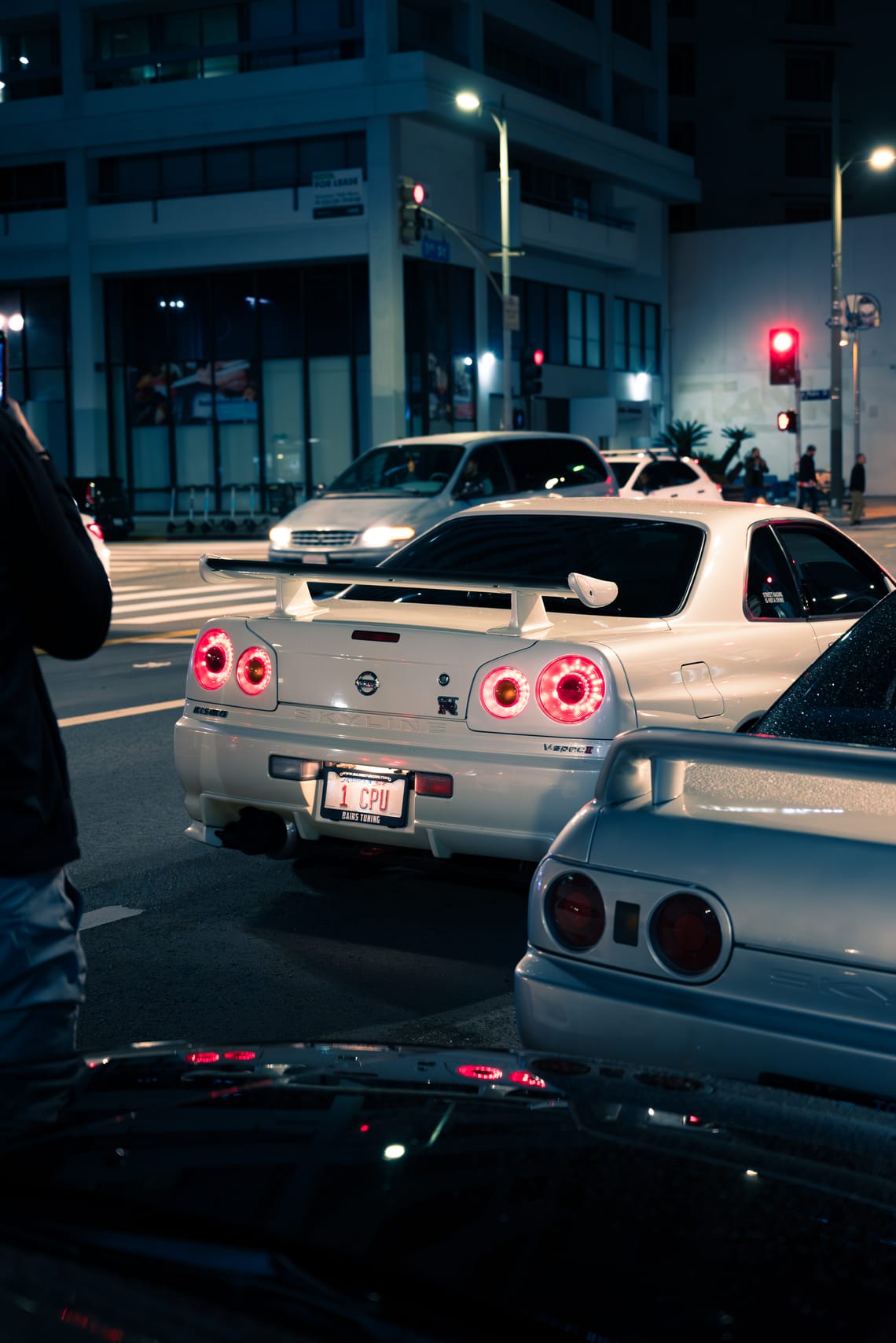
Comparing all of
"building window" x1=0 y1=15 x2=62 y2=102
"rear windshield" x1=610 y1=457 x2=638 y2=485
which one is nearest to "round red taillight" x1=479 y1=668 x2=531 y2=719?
"rear windshield" x1=610 y1=457 x2=638 y2=485

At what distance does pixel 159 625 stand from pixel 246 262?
27.9 m

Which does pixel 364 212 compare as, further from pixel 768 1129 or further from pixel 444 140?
pixel 768 1129

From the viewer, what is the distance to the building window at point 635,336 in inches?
2238

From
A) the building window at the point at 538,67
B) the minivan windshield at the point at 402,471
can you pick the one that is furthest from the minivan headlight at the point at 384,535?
the building window at the point at 538,67

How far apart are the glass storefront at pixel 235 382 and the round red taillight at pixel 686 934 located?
40.5 metres

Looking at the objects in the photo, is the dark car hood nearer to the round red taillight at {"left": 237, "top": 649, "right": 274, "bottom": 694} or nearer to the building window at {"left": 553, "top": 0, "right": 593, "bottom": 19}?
the round red taillight at {"left": 237, "top": 649, "right": 274, "bottom": 694}

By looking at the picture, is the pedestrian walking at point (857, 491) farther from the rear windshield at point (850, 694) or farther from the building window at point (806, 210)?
the rear windshield at point (850, 694)

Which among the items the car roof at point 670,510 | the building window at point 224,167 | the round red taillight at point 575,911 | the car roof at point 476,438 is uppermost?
the building window at point 224,167

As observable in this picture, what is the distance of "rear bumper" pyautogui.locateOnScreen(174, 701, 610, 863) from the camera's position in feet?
17.7

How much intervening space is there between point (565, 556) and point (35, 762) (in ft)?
15.3

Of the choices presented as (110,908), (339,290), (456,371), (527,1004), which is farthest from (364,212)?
(527,1004)

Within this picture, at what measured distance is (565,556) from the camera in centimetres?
680

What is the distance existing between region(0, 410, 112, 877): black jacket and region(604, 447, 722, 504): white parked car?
23.5 metres

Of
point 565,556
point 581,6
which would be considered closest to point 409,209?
point 581,6
